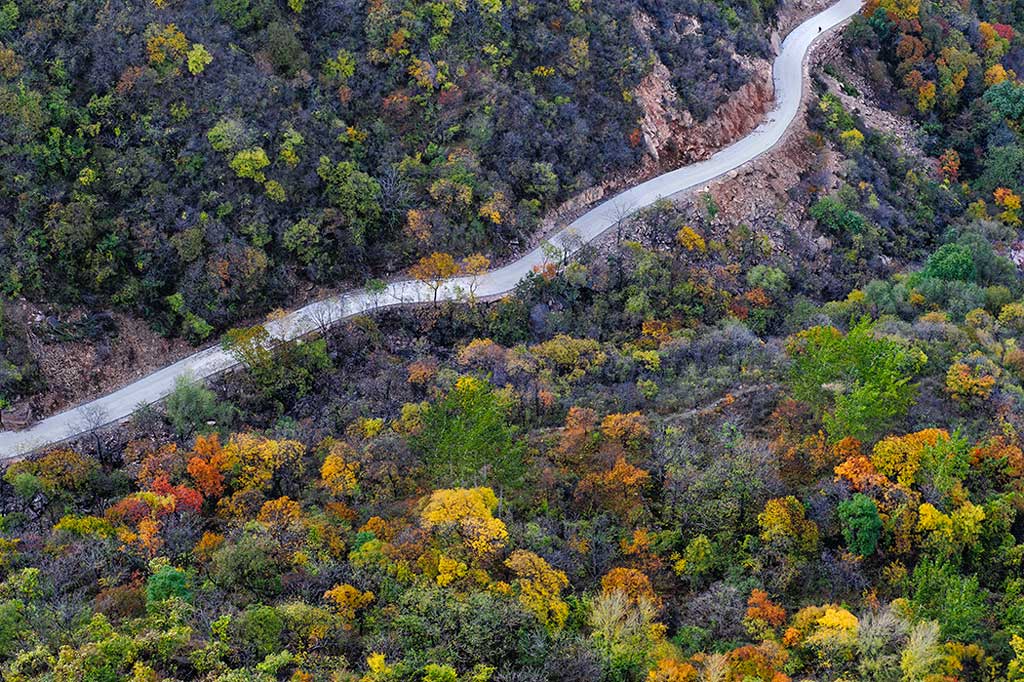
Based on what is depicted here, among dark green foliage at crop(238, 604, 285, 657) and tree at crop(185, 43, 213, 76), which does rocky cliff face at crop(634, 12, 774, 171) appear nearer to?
tree at crop(185, 43, 213, 76)

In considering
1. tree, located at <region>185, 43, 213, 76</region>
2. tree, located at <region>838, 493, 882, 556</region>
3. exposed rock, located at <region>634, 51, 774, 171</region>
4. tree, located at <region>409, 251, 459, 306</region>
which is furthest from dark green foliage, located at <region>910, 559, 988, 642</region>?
tree, located at <region>185, 43, 213, 76</region>

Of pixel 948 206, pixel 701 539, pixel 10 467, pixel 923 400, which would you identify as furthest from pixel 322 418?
pixel 948 206

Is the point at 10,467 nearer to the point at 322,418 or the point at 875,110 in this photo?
the point at 322,418

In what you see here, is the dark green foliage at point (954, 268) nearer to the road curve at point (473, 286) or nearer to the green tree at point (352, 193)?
the road curve at point (473, 286)

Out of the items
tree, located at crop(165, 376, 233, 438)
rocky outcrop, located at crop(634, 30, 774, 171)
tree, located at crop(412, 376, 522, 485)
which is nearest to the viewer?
tree, located at crop(412, 376, 522, 485)

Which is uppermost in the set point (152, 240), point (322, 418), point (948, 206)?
point (152, 240)

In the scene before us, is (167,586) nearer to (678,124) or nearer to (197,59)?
(197,59)

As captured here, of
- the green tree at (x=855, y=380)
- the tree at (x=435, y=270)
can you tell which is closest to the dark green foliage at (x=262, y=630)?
the green tree at (x=855, y=380)
